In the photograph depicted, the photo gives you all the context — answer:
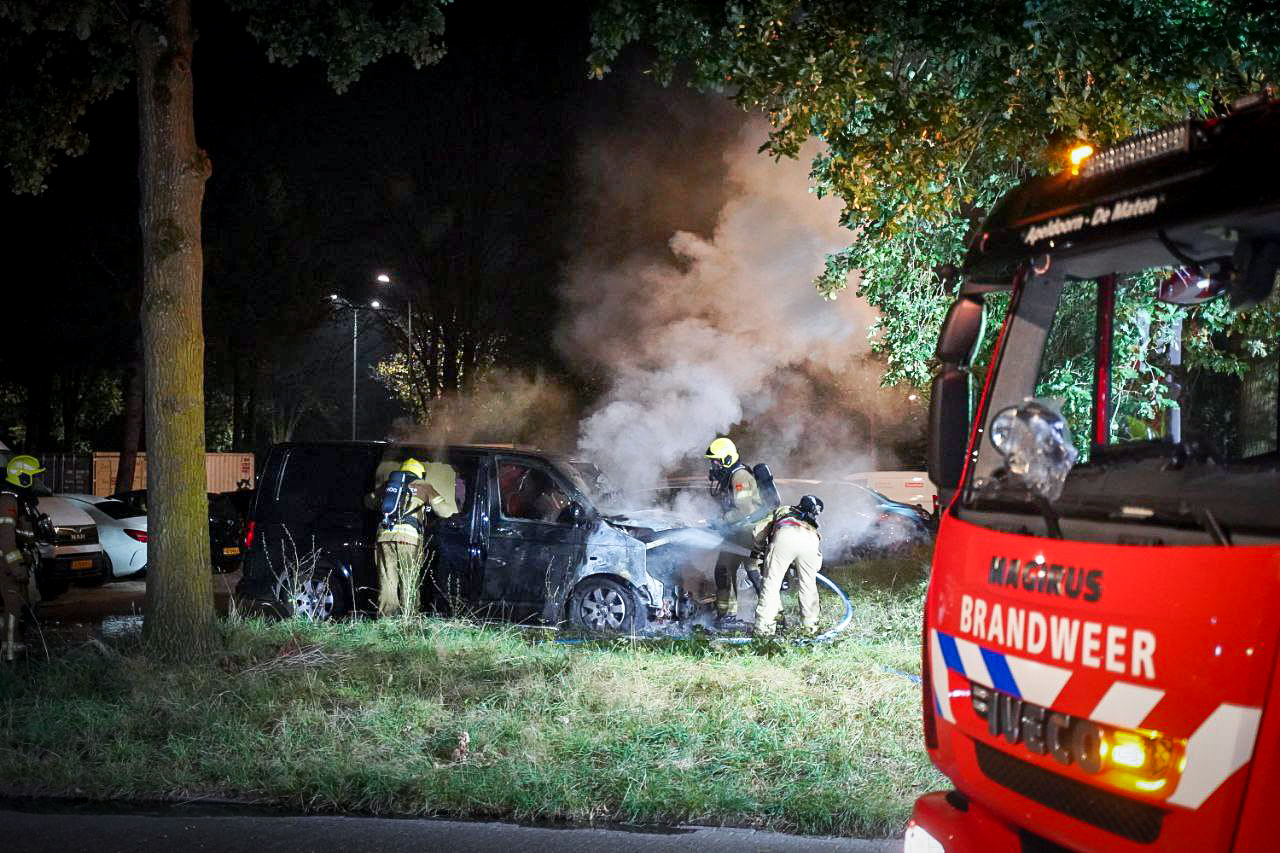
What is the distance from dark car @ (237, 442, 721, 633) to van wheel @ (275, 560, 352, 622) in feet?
0.03

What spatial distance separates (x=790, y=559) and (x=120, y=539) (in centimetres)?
921

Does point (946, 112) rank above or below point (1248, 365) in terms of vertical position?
above

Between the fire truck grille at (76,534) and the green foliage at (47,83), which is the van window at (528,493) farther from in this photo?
the fire truck grille at (76,534)

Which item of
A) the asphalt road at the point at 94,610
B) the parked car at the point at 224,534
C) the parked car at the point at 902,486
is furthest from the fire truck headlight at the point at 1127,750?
the parked car at the point at 902,486

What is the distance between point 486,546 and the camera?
9195 millimetres

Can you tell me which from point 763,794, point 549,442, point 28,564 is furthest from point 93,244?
point 763,794

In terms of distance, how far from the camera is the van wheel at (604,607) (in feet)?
29.4

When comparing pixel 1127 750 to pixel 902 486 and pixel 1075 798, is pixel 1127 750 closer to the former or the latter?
pixel 1075 798

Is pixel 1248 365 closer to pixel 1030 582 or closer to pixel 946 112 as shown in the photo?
pixel 1030 582

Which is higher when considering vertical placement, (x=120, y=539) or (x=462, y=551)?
(x=462, y=551)

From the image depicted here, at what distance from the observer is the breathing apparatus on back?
8.95m

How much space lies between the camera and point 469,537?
30.3 ft

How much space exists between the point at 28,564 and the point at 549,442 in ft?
55.9

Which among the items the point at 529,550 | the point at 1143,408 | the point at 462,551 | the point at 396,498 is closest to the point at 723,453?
the point at 529,550
